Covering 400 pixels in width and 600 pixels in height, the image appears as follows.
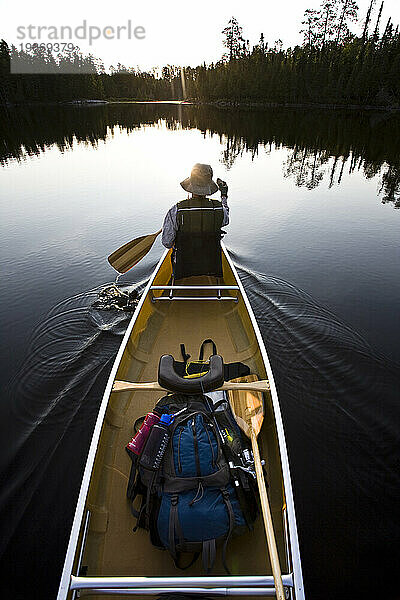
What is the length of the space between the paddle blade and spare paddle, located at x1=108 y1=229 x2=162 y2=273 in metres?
3.39

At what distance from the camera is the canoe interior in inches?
96.6

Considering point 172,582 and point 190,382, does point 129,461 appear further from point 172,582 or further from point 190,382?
point 172,582

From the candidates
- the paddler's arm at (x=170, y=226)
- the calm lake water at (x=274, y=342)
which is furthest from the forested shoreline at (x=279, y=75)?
the paddler's arm at (x=170, y=226)

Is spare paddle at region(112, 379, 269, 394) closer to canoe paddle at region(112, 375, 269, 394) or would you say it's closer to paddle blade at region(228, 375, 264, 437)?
canoe paddle at region(112, 375, 269, 394)

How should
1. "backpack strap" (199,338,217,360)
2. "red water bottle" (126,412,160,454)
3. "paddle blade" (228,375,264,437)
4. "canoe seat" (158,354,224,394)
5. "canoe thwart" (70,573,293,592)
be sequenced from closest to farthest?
"canoe thwart" (70,573,293,592) < "red water bottle" (126,412,160,454) < "canoe seat" (158,354,224,394) < "paddle blade" (228,375,264,437) < "backpack strap" (199,338,217,360)

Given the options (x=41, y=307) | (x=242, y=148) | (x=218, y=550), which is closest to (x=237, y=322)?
(x=218, y=550)

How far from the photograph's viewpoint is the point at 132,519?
270 cm

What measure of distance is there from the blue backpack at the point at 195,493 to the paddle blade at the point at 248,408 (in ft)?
1.26

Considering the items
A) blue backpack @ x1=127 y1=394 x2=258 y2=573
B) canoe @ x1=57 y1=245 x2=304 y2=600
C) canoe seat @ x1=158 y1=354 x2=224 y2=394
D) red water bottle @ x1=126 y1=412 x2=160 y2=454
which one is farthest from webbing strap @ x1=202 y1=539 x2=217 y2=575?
canoe seat @ x1=158 y1=354 x2=224 y2=394

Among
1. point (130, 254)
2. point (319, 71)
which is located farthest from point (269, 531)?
point (319, 71)

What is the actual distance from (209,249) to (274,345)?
2166mm

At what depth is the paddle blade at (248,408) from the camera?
3.18m

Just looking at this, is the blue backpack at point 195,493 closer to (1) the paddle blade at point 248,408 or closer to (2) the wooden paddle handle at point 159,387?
(1) the paddle blade at point 248,408

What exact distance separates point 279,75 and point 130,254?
215ft
